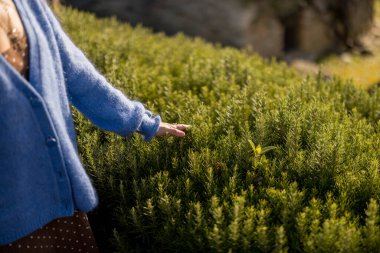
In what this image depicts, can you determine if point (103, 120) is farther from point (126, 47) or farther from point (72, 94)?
→ point (126, 47)

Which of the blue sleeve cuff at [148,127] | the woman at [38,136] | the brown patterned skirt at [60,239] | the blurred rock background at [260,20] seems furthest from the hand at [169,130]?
the blurred rock background at [260,20]

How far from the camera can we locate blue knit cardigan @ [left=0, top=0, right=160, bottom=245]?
2.36 m

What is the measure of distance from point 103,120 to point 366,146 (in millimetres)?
1609

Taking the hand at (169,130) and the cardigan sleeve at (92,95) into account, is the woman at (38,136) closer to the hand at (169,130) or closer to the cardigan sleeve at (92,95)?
the cardigan sleeve at (92,95)

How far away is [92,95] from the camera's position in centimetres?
272

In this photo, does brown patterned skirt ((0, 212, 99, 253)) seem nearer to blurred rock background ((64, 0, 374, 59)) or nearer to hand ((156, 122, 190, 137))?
hand ((156, 122, 190, 137))

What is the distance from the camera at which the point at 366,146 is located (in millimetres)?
3404

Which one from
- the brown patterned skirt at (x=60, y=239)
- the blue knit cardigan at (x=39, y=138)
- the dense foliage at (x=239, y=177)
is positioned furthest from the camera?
the dense foliage at (x=239, y=177)

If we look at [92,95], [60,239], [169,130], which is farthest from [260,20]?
[60,239]

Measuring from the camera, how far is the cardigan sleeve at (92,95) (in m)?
2.65

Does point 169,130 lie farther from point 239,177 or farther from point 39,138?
point 39,138

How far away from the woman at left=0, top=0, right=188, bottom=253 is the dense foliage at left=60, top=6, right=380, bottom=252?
16.9 inches

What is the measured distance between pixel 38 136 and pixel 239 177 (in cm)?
118

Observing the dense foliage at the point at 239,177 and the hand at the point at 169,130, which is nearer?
the dense foliage at the point at 239,177
